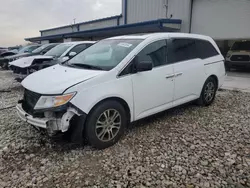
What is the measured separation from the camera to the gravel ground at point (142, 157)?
271 centimetres

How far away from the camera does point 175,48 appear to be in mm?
4496

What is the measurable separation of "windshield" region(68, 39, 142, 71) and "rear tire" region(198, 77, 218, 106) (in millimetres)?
2295

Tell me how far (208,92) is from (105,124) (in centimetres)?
318

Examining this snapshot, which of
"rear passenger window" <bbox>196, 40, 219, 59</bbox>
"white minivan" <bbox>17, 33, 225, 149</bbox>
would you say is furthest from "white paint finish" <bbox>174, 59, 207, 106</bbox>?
"rear passenger window" <bbox>196, 40, 219, 59</bbox>

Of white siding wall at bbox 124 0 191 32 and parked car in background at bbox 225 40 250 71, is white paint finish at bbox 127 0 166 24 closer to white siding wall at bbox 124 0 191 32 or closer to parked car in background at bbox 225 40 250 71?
white siding wall at bbox 124 0 191 32

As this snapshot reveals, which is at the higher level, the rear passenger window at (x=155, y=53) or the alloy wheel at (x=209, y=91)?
the rear passenger window at (x=155, y=53)

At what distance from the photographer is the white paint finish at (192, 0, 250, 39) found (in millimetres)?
11656

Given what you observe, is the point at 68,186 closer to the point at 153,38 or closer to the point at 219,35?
the point at 153,38

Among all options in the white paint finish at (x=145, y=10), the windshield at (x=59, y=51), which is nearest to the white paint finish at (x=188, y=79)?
the windshield at (x=59, y=51)

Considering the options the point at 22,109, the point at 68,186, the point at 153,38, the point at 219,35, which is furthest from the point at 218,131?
the point at 219,35

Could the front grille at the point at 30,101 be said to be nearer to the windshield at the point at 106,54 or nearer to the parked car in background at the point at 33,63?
the windshield at the point at 106,54

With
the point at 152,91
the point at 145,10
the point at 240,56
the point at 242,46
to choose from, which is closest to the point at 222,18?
the point at 240,56

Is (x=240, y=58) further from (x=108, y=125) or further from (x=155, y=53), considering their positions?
(x=108, y=125)

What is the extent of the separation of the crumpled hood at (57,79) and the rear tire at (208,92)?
116 inches
